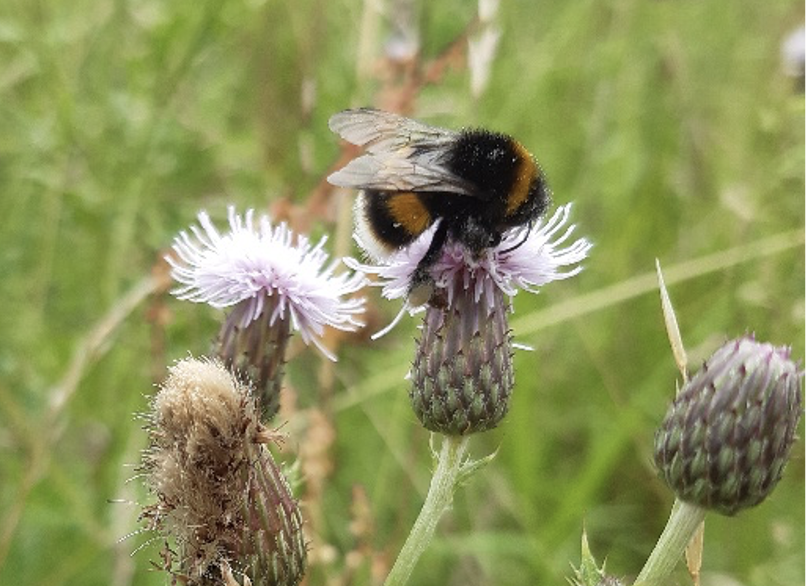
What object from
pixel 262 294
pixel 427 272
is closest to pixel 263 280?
pixel 262 294

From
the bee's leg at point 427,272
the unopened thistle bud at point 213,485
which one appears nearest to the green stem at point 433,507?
the unopened thistle bud at point 213,485

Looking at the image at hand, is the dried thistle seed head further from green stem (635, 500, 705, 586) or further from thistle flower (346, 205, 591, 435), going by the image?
thistle flower (346, 205, 591, 435)

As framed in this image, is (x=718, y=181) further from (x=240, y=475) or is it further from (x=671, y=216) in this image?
(x=240, y=475)

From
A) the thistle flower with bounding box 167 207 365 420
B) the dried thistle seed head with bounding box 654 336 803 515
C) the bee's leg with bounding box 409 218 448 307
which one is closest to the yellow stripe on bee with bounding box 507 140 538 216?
the bee's leg with bounding box 409 218 448 307

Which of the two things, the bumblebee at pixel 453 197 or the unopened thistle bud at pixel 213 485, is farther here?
the bumblebee at pixel 453 197

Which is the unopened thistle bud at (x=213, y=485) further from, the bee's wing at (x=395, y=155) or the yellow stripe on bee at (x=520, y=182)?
the yellow stripe on bee at (x=520, y=182)

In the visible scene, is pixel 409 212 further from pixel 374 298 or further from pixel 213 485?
pixel 374 298
